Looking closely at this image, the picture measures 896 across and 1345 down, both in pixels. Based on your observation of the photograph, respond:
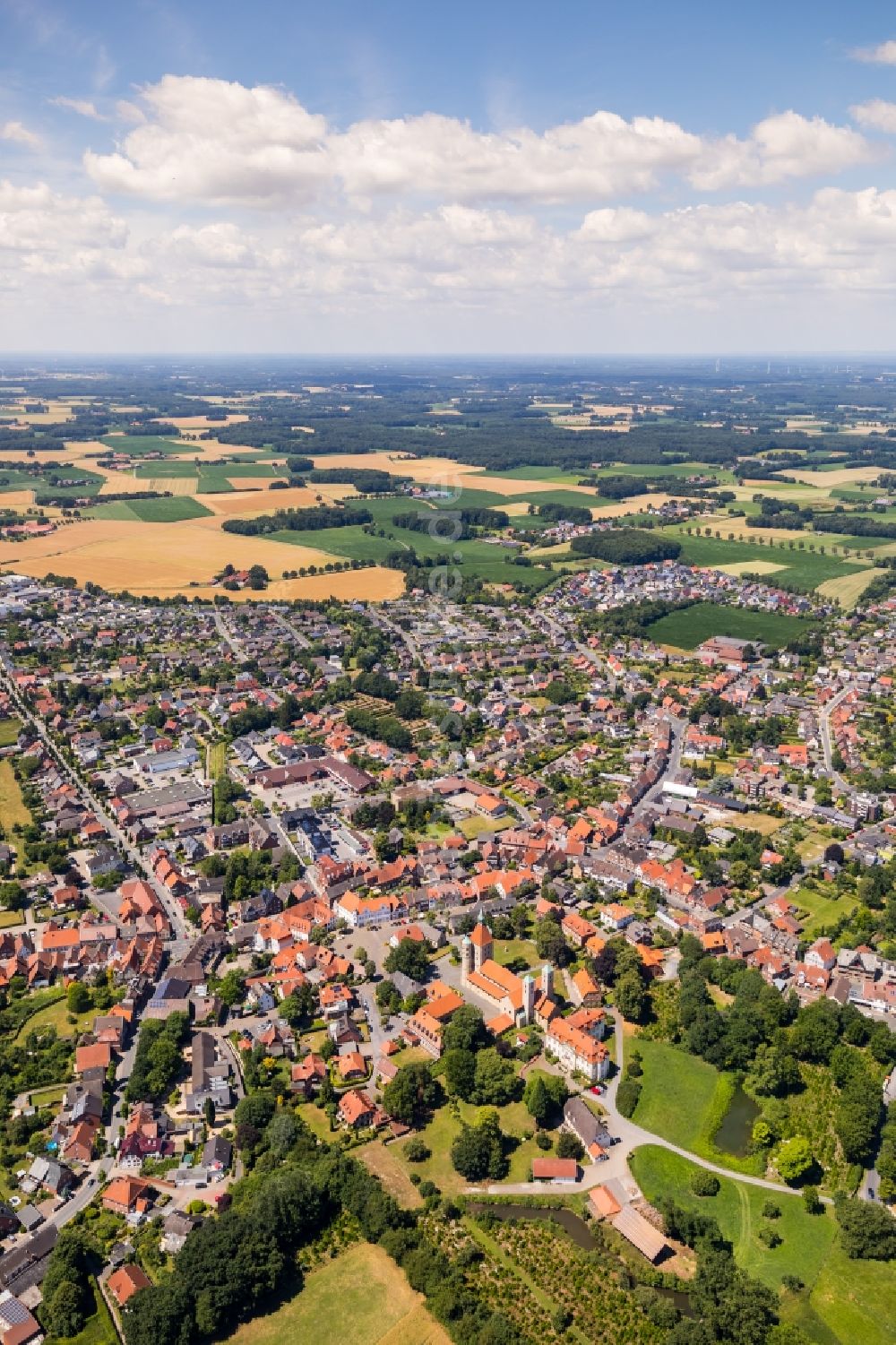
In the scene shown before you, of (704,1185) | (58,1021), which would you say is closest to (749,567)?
(704,1185)

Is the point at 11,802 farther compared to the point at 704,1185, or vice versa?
the point at 11,802

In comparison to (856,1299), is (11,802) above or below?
above

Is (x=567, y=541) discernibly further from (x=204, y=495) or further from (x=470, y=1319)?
(x=470, y=1319)

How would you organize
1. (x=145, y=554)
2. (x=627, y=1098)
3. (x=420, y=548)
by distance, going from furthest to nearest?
(x=420, y=548) → (x=145, y=554) → (x=627, y=1098)

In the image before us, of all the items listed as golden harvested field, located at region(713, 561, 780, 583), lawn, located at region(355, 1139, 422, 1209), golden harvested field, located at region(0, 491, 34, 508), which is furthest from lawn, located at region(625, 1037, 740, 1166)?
golden harvested field, located at region(0, 491, 34, 508)

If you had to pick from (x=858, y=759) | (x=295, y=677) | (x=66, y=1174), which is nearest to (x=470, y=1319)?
(x=66, y=1174)

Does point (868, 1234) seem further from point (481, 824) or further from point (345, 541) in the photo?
point (345, 541)

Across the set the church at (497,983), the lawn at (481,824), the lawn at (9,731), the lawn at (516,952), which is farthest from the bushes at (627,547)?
the church at (497,983)
